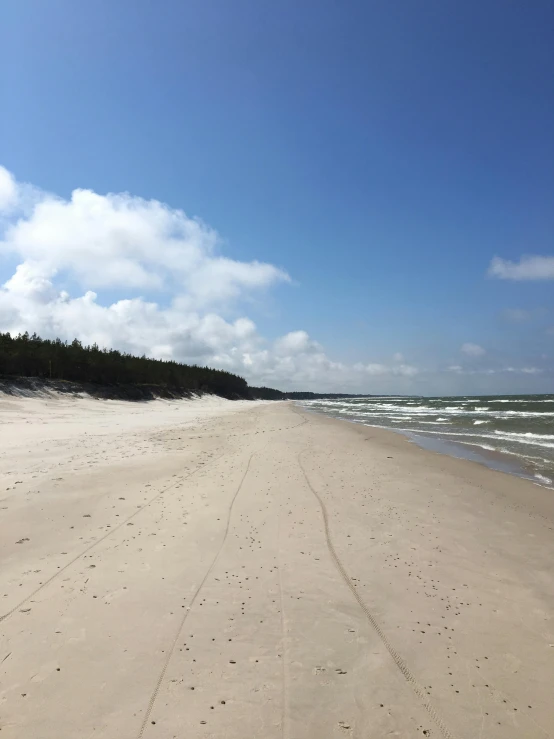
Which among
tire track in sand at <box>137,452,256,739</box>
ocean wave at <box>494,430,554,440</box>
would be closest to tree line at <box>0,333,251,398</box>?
tire track in sand at <box>137,452,256,739</box>

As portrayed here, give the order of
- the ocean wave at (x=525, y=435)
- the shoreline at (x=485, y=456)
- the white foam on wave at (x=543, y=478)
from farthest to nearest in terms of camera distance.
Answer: the ocean wave at (x=525, y=435)
the shoreline at (x=485, y=456)
the white foam on wave at (x=543, y=478)

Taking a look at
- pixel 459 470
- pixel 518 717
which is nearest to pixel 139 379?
pixel 459 470

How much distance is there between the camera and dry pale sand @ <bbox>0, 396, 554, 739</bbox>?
3.10 meters

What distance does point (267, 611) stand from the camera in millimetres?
4430

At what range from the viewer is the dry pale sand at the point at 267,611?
122 inches

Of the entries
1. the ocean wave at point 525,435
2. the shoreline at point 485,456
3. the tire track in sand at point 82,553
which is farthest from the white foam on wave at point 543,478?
the ocean wave at point 525,435

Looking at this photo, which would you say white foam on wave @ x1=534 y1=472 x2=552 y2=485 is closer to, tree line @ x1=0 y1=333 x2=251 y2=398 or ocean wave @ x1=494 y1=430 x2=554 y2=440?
ocean wave @ x1=494 y1=430 x2=554 y2=440

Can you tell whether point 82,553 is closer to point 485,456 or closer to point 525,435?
point 485,456

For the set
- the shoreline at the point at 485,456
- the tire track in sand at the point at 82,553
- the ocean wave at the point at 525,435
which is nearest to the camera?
the tire track in sand at the point at 82,553

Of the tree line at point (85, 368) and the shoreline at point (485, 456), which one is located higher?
the tree line at point (85, 368)

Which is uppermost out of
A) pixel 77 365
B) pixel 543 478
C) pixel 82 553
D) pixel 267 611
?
pixel 77 365

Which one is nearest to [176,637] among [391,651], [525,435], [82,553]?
[391,651]

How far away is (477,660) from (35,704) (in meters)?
3.69

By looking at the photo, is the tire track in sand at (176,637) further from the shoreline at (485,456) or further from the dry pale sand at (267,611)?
the shoreline at (485,456)
